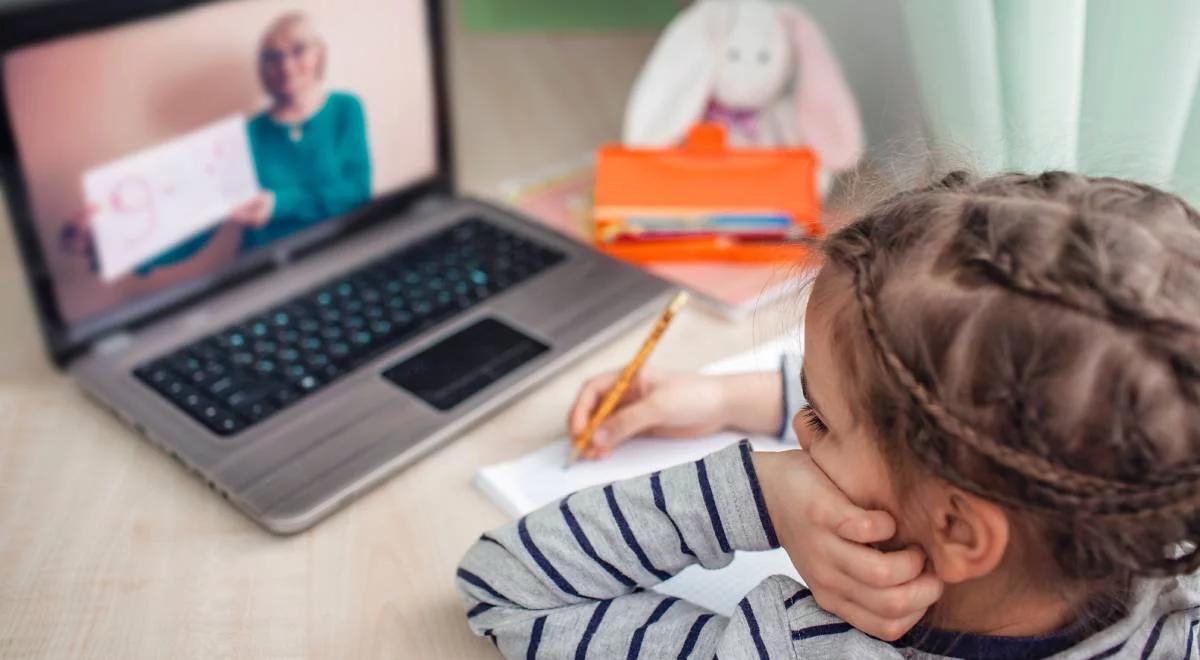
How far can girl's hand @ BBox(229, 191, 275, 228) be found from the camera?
82cm

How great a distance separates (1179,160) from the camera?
27.8 inches

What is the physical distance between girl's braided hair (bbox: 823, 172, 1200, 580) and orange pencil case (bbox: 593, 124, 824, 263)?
44 centimetres

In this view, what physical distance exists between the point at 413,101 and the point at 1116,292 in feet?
2.13

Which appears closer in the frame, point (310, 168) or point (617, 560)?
point (617, 560)

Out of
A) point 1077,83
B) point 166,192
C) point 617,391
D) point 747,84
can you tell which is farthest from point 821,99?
point 166,192

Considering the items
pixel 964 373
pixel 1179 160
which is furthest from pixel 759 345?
pixel 964 373

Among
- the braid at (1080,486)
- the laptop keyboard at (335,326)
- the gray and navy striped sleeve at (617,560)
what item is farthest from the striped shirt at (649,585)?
the laptop keyboard at (335,326)

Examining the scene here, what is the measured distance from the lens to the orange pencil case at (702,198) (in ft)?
2.93

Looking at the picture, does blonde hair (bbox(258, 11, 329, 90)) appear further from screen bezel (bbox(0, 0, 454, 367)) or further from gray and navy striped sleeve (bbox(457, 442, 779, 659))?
gray and navy striped sleeve (bbox(457, 442, 779, 659))

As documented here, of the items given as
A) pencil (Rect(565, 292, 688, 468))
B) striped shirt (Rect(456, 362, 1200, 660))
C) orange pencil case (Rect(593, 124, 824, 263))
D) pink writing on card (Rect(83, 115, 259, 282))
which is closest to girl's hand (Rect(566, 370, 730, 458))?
pencil (Rect(565, 292, 688, 468))

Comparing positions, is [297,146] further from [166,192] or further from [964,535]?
[964,535]

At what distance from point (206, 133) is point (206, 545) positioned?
31 cm

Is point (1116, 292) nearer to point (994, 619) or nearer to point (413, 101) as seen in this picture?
point (994, 619)

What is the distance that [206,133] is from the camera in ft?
2.55
